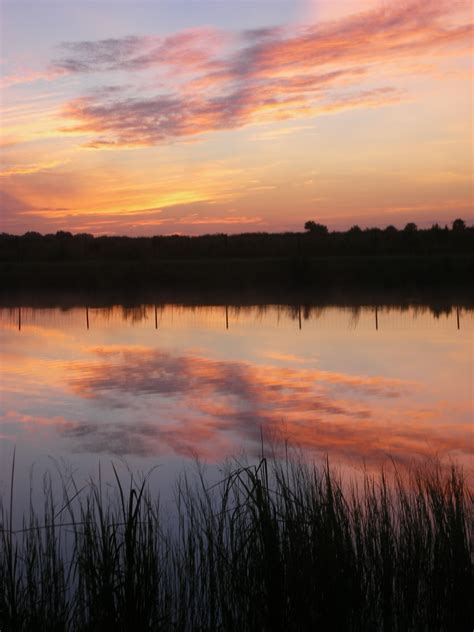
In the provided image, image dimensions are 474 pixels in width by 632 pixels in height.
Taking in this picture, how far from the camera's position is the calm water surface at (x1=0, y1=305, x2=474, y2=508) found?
7.48 meters

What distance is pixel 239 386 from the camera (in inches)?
418

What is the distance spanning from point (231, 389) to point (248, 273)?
68.2ft

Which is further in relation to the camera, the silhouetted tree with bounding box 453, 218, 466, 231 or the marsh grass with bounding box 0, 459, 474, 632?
the silhouetted tree with bounding box 453, 218, 466, 231

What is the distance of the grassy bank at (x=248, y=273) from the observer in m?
28.2

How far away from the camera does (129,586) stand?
149 inches

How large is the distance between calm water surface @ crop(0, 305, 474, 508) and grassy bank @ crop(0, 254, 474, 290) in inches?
407

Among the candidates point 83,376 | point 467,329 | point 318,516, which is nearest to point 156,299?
point 467,329

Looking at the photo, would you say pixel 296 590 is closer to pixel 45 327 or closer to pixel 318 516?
pixel 318 516

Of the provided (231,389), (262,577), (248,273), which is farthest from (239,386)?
(248,273)

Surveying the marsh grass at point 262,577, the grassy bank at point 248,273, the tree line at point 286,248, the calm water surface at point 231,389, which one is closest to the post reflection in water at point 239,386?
the calm water surface at point 231,389

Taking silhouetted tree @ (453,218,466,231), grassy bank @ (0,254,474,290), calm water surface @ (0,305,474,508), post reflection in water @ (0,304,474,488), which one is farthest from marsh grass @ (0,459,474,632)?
silhouetted tree @ (453,218,466,231)

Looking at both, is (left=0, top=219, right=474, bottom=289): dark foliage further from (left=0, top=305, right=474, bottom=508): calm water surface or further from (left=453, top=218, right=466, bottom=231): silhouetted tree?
(left=0, top=305, right=474, bottom=508): calm water surface

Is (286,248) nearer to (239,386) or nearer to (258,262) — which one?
(258,262)

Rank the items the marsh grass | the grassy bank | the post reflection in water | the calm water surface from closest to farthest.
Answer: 1. the marsh grass
2. the calm water surface
3. the post reflection in water
4. the grassy bank
